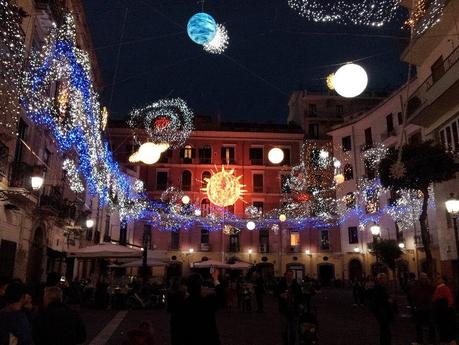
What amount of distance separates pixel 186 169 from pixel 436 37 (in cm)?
3086

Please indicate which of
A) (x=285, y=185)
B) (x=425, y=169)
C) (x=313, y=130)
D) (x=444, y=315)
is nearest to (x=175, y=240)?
(x=285, y=185)

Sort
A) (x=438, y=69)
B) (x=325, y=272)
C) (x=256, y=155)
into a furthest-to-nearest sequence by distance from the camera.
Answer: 1. (x=256, y=155)
2. (x=325, y=272)
3. (x=438, y=69)

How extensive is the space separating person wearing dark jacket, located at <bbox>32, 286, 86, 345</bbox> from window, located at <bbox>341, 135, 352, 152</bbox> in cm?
3787

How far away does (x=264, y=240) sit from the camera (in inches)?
1783

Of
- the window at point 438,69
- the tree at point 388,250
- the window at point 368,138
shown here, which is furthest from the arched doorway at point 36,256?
the window at point 368,138

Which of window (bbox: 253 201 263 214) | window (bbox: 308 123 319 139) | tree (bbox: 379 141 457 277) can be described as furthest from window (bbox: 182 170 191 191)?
tree (bbox: 379 141 457 277)

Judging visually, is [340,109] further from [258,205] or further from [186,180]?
[186,180]

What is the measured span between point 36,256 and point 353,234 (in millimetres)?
27487

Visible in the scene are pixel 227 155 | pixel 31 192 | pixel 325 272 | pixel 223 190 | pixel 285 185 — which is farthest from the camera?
pixel 227 155

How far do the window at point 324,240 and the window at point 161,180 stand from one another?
52.9 ft

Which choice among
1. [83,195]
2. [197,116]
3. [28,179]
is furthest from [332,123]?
[28,179]

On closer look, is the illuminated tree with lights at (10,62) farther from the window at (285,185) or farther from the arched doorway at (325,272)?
the arched doorway at (325,272)

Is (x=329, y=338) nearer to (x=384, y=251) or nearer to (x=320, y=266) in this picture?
(x=384, y=251)

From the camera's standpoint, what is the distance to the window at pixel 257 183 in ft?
152
